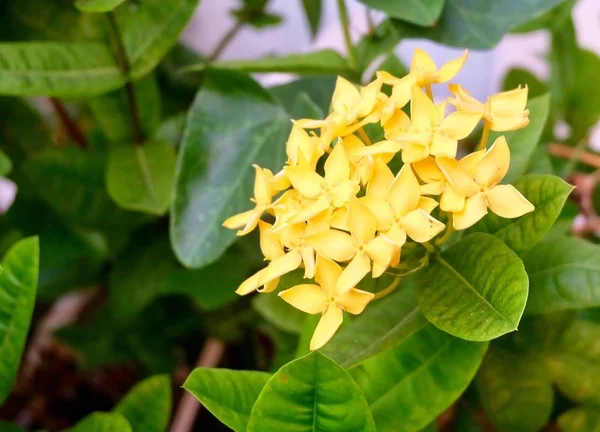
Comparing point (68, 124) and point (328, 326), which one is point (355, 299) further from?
point (68, 124)

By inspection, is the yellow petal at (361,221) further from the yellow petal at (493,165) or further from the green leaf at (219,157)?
the green leaf at (219,157)

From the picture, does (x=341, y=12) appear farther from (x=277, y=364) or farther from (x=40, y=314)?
(x=40, y=314)

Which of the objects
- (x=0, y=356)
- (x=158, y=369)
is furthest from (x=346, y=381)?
(x=158, y=369)

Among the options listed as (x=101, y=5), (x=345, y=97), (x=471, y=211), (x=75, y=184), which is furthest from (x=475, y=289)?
(x=75, y=184)

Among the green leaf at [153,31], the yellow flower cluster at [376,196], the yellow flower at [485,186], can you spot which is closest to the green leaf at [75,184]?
the green leaf at [153,31]

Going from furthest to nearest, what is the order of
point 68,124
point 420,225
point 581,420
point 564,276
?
1. point 68,124
2. point 581,420
3. point 564,276
4. point 420,225

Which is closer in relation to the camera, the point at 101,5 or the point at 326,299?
the point at 326,299
